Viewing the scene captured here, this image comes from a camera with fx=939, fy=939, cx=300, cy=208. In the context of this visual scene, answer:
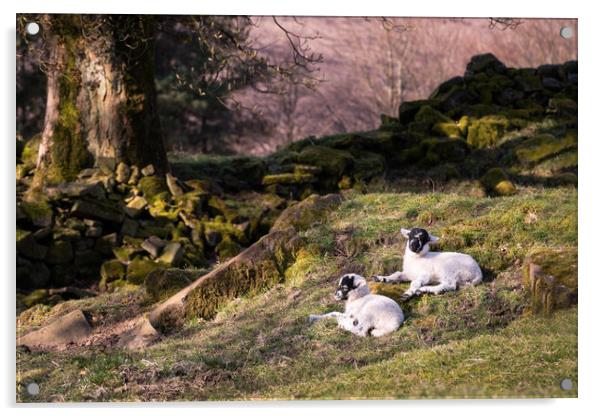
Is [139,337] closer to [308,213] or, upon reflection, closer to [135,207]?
[308,213]

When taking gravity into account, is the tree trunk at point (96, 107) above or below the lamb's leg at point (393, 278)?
above

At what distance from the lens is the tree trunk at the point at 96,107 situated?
13.3m

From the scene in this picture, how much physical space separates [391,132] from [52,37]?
264 inches

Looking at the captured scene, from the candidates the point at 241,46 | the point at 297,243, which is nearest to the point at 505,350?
the point at 297,243

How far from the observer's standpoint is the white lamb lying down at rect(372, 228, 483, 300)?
29.3 ft

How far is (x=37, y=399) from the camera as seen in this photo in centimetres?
823

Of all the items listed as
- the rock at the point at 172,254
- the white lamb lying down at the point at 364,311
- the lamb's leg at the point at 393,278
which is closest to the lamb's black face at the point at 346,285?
the white lamb lying down at the point at 364,311

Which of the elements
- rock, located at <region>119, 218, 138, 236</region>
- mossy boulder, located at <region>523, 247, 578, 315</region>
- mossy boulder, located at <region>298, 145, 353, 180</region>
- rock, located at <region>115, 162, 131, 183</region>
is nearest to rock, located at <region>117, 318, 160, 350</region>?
rock, located at <region>119, 218, 138, 236</region>

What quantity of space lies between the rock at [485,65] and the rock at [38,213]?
356 inches

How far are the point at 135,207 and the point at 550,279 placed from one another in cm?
677

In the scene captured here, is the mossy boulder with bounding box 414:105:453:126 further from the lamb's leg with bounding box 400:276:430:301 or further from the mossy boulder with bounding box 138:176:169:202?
the lamb's leg with bounding box 400:276:430:301

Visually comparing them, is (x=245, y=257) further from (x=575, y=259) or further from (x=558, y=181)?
(x=558, y=181)

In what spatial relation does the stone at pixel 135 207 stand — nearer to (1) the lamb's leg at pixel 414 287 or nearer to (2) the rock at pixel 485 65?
(1) the lamb's leg at pixel 414 287

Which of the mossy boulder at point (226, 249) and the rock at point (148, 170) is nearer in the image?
the mossy boulder at point (226, 249)
